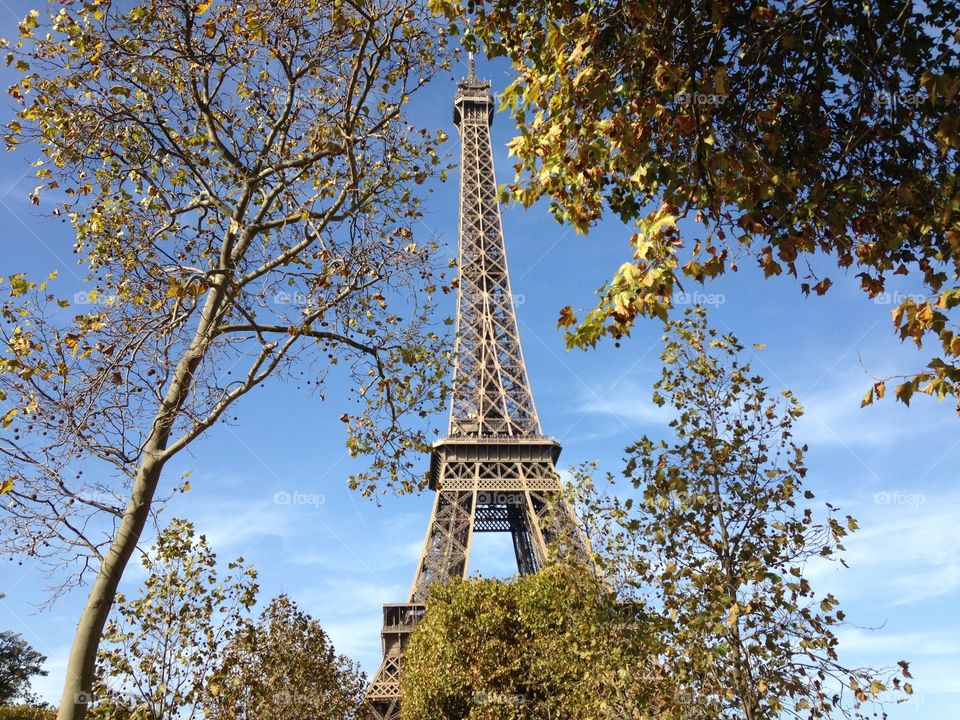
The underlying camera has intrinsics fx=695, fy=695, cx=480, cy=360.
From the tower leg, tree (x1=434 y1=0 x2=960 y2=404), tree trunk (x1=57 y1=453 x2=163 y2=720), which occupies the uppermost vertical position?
the tower leg

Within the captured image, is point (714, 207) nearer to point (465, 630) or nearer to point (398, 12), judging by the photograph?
point (398, 12)

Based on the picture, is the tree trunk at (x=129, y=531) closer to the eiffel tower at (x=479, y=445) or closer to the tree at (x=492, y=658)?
the tree at (x=492, y=658)

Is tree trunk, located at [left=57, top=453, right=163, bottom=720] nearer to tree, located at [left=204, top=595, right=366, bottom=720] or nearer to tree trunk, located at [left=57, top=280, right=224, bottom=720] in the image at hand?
tree trunk, located at [left=57, top=280, right=224, bottom=720]

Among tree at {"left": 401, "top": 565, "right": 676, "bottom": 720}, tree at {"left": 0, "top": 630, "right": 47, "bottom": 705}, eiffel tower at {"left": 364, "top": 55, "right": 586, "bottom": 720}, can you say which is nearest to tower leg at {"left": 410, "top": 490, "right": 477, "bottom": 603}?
eiffel tower at {"left": 364, "top": 55, "right": 586, "bottom": 720}

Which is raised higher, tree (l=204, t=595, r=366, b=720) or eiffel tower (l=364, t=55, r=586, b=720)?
eiffel tower (l=364, t=55, r=586, b=720)

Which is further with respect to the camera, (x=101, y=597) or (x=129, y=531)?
(x=129, y=531)

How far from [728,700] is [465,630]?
19155mm

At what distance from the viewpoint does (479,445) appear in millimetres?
46219

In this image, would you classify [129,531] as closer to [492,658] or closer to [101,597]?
[101,597]

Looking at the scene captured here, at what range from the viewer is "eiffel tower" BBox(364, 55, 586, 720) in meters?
40.3

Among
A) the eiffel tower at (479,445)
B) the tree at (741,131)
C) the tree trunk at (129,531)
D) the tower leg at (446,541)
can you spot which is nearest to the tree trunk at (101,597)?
the tree trunk at (129,531)

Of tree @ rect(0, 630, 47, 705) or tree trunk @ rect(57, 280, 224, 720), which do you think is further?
tree @ rect(0, 630, 47, 705)

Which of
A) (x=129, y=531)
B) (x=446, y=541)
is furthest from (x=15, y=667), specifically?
(x=129, y=531)

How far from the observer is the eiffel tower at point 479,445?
132ft
